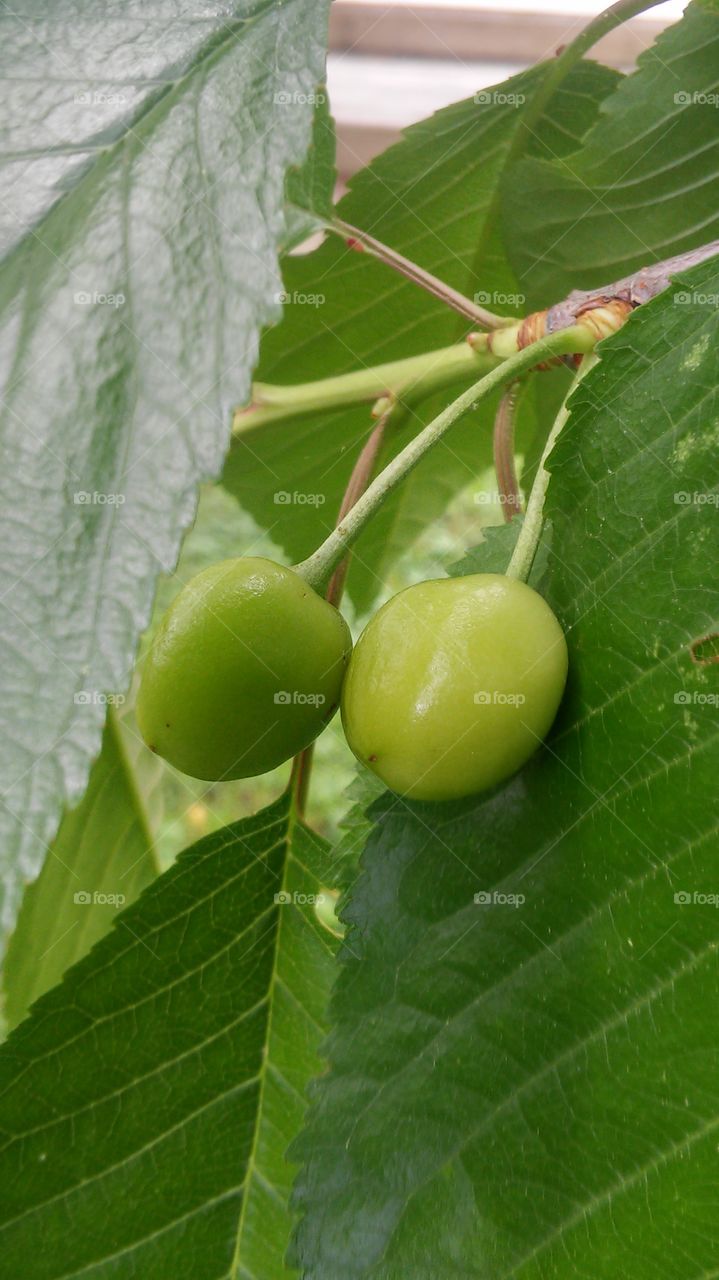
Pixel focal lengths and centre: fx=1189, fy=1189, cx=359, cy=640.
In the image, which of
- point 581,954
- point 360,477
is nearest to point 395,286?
point 360,477

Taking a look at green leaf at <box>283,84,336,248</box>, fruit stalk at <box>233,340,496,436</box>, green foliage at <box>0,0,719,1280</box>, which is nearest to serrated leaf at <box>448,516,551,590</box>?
green foliage at <box>0,0,719,1280</box>

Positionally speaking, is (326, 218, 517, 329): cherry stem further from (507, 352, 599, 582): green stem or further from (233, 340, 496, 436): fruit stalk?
(507, 352, 599, 582): green stem

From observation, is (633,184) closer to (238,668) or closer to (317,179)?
(317,179)

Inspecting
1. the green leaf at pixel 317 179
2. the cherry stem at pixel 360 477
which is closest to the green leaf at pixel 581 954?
the cherry stem at pixel 360 477

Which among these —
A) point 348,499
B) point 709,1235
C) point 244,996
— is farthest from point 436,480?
point 709,1235

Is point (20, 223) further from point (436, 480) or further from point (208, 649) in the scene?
point (436, 480)

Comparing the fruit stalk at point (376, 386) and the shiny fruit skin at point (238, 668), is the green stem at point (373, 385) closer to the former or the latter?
the fruit stalk at point (376, 386)
